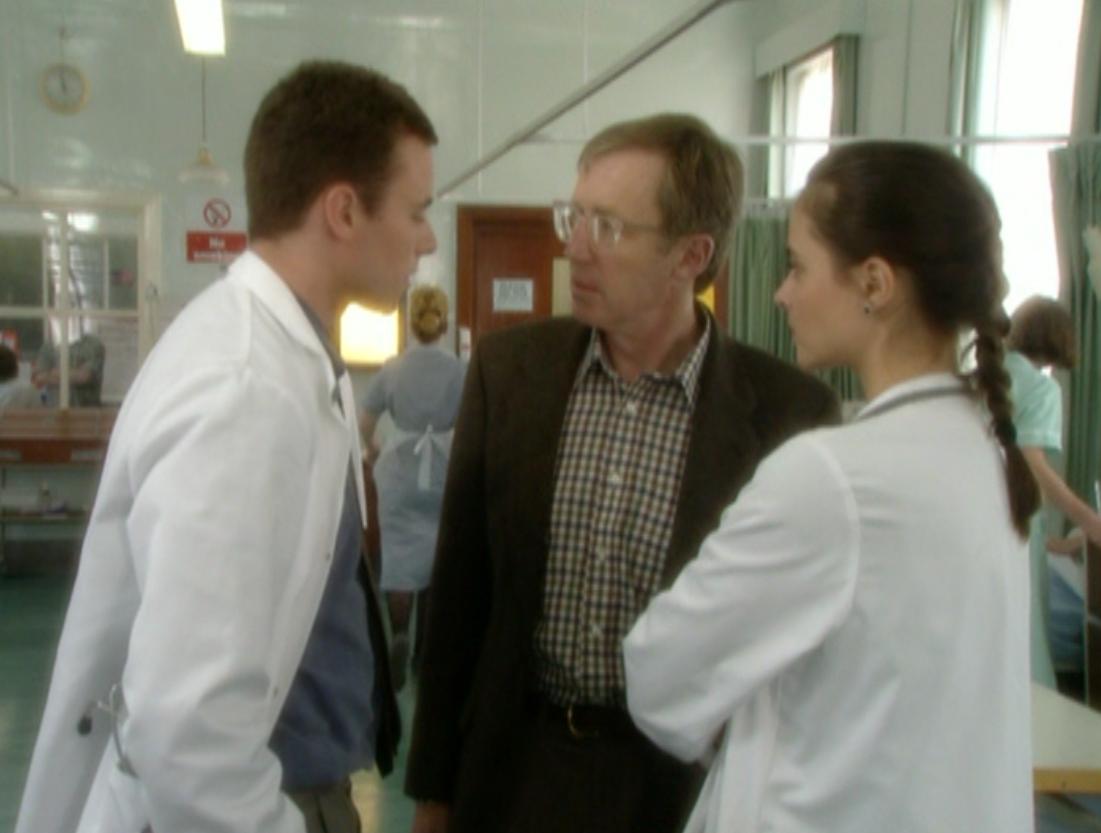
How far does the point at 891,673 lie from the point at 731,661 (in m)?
0.16

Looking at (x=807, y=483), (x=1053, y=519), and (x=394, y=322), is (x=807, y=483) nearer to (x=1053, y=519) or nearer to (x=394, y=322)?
(x=1053, y=519)

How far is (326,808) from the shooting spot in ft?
4.55

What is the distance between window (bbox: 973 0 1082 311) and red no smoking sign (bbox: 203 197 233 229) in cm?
449

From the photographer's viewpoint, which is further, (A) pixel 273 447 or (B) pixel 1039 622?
(B) pixel 1039 622

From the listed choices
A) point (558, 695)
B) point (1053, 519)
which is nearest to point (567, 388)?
point (558, 695)

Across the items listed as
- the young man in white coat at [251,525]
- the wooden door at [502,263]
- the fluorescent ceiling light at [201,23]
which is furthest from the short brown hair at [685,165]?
the wooden door at [502,263]

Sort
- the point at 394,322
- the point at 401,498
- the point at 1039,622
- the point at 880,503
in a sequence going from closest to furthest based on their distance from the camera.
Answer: the point at 880,503, the point at 1039,622, the point at 401,498, the point at 394,322

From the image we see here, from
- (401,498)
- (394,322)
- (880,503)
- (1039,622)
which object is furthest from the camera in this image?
(394,322)

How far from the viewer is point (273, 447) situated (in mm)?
1143

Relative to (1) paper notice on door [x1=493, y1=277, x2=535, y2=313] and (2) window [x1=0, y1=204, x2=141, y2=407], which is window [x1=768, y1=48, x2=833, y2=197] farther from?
(2) window [x1=0, y1=204, x2=141, y2=407]

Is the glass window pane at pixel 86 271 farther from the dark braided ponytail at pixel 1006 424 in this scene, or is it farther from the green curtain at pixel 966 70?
the dark braided ponytail at pixel 1006 424

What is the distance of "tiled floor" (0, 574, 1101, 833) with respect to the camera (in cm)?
355

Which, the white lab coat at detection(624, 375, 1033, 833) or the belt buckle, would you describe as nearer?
the white lab coat at detection(624, 375, 1033, 833)

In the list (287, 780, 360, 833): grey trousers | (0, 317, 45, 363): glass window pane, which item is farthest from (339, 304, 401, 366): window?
(287, 780, 360, 833): grey trousers
